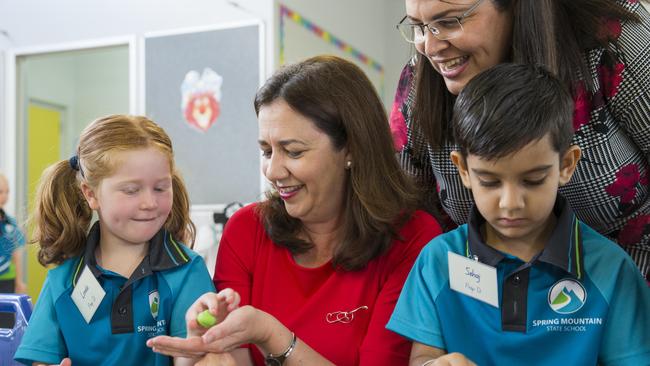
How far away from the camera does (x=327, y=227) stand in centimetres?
154

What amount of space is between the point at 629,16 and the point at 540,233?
0.53m

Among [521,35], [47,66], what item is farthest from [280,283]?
[47,66]

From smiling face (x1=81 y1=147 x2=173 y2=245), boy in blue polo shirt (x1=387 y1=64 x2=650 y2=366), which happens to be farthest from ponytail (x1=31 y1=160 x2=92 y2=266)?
boy in blue polo shirt (x1=387 y1=64 x2=650 y2=366)

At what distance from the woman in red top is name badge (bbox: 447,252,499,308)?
21cm

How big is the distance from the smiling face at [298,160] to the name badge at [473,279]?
0.36 metres

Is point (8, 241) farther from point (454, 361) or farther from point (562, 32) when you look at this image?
point (562, 32)

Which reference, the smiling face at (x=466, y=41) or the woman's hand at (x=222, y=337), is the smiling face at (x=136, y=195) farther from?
the smiling face at (x=466, y=41)

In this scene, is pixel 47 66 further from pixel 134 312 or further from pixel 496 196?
pixel 496 196

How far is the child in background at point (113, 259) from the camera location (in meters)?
1.41

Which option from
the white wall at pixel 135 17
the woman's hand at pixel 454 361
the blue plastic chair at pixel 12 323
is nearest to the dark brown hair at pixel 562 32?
the woman's hand at pixel 454 361

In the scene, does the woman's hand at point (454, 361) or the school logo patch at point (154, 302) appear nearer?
the woman's hand at point (454, 361)

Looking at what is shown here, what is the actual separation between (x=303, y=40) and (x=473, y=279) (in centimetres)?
338

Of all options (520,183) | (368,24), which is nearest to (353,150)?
(520,183)

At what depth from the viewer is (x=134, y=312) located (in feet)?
4.64
